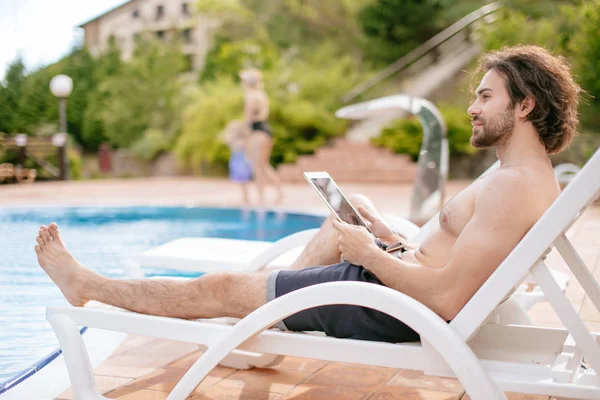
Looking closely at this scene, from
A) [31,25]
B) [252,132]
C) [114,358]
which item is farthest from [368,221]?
[31,25]

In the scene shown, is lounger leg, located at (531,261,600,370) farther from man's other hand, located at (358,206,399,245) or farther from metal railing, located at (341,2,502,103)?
metal railing, located at (341,2,502,103)

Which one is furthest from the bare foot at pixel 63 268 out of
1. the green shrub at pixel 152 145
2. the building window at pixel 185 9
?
the building window at pixel 185 9

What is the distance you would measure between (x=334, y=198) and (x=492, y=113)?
54 centimetres

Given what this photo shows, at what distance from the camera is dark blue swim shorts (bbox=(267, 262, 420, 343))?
1.84 m

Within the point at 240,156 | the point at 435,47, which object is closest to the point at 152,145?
the point at 435,47

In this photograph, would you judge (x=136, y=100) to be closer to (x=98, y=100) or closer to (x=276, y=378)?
(x=98, y=100)

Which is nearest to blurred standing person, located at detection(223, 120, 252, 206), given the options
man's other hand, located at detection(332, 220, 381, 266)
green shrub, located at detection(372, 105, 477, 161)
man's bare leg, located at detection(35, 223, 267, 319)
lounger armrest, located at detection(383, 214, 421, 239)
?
green shrub, located at detection(372, 105, 477, 161)

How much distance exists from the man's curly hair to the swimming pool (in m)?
2.07

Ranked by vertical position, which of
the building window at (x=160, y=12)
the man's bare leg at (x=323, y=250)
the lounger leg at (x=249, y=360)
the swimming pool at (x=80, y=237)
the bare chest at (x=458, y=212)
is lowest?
the swimming pool at (x=80, y=237)

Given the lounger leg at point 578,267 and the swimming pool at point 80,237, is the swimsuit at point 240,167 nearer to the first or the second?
the swimming pool at point 80,237

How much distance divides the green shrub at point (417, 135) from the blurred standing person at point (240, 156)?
15.9ft

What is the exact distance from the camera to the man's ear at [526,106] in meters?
1.80

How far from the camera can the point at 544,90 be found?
1.79 m

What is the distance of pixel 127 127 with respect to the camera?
730 inches
